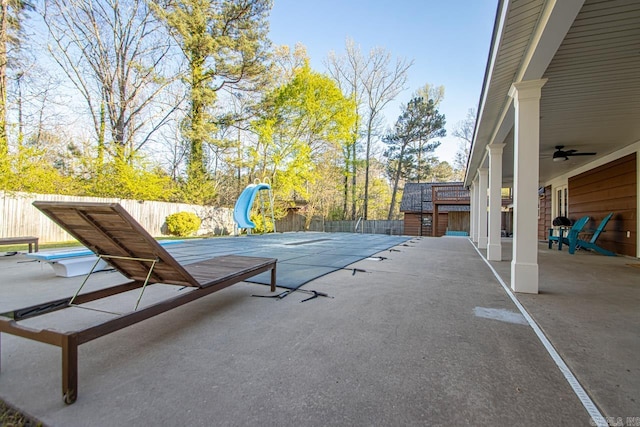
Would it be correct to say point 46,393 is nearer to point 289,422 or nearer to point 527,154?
point 289,422

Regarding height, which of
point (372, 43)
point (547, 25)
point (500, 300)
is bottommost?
point (500, 300)

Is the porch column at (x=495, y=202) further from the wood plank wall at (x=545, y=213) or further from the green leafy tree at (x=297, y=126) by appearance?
the green leafy tree at (x=297, y=126)

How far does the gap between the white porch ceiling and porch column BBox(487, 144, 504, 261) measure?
1.14 feet

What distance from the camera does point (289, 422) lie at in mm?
1121

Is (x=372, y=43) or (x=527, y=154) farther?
(x=372, y=43)

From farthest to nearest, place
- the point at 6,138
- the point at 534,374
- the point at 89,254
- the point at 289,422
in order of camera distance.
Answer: the point at 6,138 → the point at 89,254 → the point at 534,374 → the point at 289,422

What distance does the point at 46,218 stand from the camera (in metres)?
8.86

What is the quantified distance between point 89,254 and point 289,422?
14.9ft

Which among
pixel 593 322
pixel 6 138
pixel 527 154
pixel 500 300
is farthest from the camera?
pixel 6 138

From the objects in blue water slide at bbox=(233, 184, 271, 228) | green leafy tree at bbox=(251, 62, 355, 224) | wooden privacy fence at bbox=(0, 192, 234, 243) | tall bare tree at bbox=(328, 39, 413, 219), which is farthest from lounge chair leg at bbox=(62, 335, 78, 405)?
tall bare tree at bbox=(328, 39, 413, 219)

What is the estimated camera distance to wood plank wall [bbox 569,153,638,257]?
6078mm

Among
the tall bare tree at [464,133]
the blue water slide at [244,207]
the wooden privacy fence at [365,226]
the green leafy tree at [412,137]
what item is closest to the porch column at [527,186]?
the blue water slide at [244,207]

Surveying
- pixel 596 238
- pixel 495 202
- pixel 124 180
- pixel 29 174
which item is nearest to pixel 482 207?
pixel 495 202

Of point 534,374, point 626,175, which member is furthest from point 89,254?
point 626,175
